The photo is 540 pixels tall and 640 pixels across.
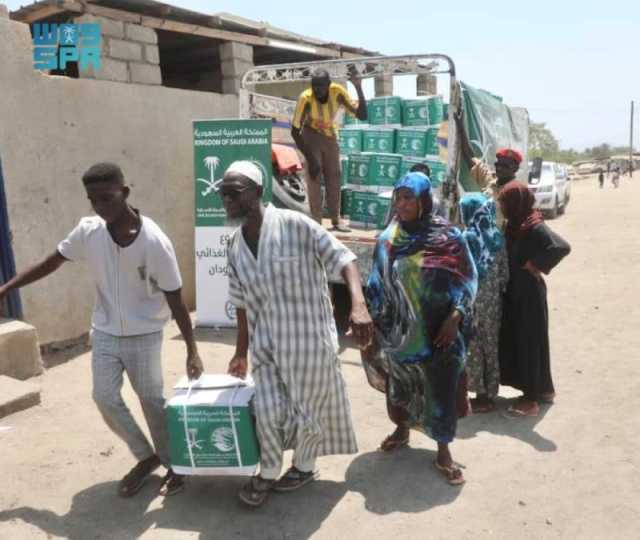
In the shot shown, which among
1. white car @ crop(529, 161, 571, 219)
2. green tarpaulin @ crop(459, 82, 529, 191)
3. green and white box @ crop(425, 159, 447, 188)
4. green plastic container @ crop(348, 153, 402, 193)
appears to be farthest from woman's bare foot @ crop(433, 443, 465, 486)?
white car @ crop(529, 161, 571, 219)

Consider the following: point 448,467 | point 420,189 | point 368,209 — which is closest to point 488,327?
point 448,467

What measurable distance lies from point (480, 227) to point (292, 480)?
1.79 meters

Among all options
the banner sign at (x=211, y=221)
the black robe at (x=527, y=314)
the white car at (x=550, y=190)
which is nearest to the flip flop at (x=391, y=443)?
the black robe at (x=527, y=314)

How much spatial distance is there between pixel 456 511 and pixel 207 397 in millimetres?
1328

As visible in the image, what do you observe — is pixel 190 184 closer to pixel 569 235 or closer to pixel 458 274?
pixel 458 274

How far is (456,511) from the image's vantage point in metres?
3.02

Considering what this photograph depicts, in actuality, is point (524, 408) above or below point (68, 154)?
below

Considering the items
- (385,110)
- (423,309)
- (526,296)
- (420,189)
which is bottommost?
(526,296)

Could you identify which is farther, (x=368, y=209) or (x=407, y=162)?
(x=407, y=162)

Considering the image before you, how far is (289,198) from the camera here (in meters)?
7.11

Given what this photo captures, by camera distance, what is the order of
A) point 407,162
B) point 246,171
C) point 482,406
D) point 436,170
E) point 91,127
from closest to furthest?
point 246,171
point 482,406
point 91,127
point 436,170
point 407,162

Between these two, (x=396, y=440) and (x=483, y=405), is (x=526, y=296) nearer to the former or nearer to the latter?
(x=483, y=405)

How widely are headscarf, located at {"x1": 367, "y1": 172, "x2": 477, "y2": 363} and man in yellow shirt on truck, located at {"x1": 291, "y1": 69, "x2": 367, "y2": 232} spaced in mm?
3280

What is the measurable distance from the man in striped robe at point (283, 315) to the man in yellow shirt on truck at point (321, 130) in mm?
3499
